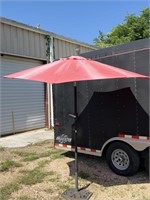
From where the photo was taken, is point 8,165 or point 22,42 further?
point 22,42

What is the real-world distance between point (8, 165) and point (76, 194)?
2.35 metres

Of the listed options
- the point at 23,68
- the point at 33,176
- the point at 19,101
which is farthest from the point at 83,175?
the point at 23,68

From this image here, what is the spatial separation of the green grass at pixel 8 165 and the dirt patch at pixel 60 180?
2.4 inches

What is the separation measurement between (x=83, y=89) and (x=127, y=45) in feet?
4.84

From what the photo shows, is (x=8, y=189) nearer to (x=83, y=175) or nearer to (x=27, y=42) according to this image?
(x=83, y=175)

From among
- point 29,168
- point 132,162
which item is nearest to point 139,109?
point 132,162

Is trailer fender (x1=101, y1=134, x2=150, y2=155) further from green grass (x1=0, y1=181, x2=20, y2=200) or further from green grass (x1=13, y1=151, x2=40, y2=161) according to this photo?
green grass (x1=13, y1=151, x2=40, y2=161)

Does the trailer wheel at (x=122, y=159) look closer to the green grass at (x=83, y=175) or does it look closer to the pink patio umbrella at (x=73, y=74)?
the green grass at (x=83, y=175)

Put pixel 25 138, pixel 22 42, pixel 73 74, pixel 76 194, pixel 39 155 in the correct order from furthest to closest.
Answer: pixel 22 42 → pixel 25 138 → pixel 39 155 → pixel 76 194 → pixel 73 74

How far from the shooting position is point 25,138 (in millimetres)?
9898

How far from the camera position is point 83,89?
6.21m

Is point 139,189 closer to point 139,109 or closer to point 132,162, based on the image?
point 132,162

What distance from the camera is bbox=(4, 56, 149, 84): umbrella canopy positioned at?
4.03m

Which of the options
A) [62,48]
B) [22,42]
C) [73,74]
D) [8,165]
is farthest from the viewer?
[62,48]
